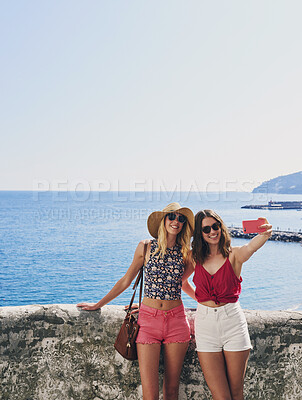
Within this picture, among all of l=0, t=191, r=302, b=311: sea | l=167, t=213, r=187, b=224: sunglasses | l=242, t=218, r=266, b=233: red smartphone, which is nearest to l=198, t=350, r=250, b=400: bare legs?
l=242, t=218, r=266, b=233: red smartphone

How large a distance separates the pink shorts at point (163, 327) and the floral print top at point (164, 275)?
0.39ft

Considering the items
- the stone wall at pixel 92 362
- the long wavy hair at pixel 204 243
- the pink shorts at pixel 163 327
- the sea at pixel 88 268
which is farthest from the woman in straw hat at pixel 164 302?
the sea at pixel 88 268

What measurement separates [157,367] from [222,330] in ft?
1.84

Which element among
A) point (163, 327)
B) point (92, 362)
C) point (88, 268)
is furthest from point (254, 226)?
point (88, 268)

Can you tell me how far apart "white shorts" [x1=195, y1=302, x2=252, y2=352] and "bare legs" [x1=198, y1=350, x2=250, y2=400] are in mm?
48

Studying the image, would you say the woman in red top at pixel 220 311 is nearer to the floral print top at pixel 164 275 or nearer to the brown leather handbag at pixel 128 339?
the floral print top at pixel 164 275

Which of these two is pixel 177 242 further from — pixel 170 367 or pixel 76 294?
pixel 76 294

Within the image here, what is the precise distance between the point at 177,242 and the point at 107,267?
44.7 m

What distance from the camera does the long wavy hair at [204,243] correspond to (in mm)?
2990

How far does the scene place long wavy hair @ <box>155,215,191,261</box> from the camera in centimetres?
306

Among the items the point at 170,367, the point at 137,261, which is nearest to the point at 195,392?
the point at 170,367

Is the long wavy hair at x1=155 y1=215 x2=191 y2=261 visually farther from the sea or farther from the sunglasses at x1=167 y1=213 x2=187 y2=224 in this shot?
the sea

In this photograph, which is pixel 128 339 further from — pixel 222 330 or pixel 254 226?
pixel 254 226

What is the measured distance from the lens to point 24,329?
2992 mm
